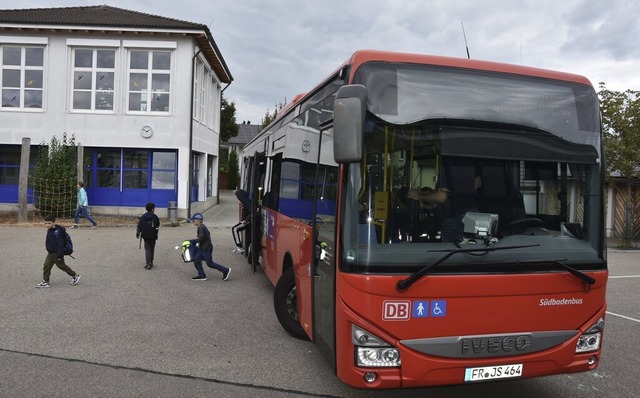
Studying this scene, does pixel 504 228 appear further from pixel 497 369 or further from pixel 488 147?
pixel 497 369

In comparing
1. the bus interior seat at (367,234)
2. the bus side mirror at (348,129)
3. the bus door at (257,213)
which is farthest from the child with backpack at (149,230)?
the bus side mirror at (348,129)

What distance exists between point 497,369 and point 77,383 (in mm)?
3556

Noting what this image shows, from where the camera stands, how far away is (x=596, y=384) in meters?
4.95

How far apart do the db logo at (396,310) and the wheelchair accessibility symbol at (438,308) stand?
0.54ft

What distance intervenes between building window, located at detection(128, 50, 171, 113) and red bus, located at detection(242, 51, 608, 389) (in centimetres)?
2003

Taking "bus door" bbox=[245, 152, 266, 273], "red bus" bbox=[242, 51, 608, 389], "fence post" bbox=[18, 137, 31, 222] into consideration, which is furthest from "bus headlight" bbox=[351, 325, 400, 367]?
"fence post" bbox=[18, 137, 31, 222]

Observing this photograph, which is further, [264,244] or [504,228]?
[264,244]

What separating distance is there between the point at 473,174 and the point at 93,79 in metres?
22.1

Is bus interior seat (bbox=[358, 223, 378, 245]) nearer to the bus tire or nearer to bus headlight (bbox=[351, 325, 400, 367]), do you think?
bus headlight (bbox=[351, 325, 400, 367])

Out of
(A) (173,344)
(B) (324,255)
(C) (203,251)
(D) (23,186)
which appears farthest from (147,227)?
(D) (23,186)

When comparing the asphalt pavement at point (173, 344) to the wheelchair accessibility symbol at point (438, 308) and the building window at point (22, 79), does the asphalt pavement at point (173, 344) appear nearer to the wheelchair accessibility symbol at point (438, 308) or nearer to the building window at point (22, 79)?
the wheelchair accessibility symbol at point (438, 308)

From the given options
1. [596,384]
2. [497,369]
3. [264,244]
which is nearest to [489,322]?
[497,369]

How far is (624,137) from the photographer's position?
2070 centimetres

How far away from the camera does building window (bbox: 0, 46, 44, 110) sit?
890 inches
